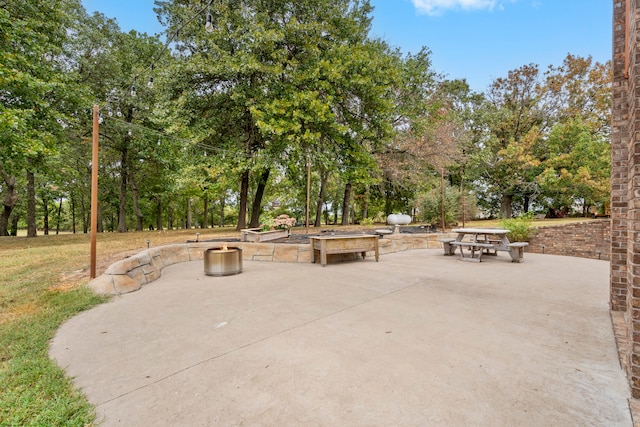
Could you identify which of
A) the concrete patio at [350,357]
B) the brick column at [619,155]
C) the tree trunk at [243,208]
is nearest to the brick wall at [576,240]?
the concrete patio at [350,357]

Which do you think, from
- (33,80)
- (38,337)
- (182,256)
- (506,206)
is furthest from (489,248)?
(506,206)

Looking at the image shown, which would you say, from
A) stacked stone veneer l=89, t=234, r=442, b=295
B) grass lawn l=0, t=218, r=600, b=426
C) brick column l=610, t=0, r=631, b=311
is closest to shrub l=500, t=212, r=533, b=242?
stacked stone veneer l=89, t=234, r=442, b=295

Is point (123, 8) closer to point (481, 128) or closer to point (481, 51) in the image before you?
point (481, 51)

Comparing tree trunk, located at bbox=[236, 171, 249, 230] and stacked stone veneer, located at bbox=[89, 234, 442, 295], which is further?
tree trunk, located at bbox=[236, 171, 249, 230]

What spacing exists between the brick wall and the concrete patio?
5.25 m

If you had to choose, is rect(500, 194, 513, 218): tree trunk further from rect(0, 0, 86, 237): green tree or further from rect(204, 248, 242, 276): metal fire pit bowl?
rect(0, 0, 86, 237): green tree

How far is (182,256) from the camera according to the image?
6824 millimetres

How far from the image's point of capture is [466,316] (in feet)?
10.3

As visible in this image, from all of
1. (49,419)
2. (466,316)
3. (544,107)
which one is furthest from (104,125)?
(544,107)

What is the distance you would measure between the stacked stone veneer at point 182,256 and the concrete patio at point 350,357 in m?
0.37

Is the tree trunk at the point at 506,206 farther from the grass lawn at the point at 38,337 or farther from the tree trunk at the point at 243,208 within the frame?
the grass lawn at the point at 38,337

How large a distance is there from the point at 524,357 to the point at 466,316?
3.02 feet

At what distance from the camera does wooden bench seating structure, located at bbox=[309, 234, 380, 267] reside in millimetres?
6203

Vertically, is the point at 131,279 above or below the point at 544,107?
below
